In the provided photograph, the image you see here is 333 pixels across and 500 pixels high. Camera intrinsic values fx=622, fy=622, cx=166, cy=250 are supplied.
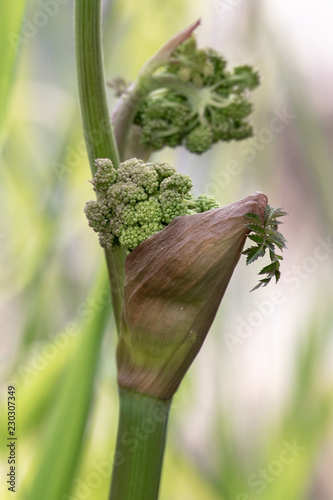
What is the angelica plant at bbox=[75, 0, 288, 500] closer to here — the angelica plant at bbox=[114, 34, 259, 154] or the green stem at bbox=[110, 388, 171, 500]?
the green stem at bbox=[110, 388, 171, 500]

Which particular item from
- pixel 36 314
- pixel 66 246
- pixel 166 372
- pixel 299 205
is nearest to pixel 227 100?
pixel 166 372

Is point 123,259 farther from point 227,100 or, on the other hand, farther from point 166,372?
point 227,100

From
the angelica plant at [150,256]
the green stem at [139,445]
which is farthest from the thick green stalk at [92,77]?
the green stem at [139,445]

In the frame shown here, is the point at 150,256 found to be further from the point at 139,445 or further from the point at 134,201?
the point at 139,445

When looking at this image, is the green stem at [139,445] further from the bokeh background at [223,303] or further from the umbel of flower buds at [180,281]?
the bokeh background at [223,303]

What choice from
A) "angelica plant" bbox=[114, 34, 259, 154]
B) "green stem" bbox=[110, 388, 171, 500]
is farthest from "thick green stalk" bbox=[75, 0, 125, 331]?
"green stem" bbox=[110, 388, 171, 500]

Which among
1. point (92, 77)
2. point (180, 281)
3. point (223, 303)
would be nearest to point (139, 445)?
point (180, 281)

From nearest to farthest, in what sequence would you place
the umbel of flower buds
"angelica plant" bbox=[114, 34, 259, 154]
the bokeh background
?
the umbel of flower buds → "angelica plant" bbox=[114, 34, 259, 154] → the bokeh background
